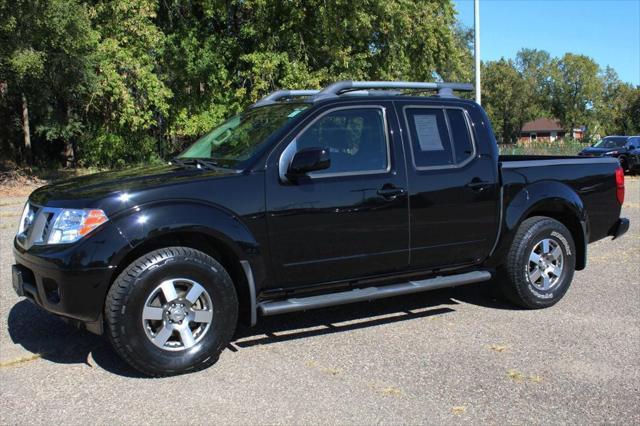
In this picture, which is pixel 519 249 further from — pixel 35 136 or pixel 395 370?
pixel 35 136

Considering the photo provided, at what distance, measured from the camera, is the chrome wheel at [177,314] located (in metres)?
4.14

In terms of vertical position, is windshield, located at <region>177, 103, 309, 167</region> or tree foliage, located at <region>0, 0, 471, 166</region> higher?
tree foliage, located at <region>0, 0, 471, 166</region>

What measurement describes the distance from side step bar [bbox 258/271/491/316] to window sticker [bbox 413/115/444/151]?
3.70 ft

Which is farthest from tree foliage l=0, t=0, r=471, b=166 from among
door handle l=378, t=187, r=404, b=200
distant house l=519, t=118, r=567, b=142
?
distant house l=519, t=118, r=567, b=142

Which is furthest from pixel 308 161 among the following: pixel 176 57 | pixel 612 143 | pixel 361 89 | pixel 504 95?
pixel 504 95

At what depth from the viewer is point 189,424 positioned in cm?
355

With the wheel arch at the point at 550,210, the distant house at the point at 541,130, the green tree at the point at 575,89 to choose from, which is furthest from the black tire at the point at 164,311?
the distant house at the point at 541,130

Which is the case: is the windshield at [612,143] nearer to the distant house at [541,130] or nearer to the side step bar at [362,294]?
the side step bar at [362,294]

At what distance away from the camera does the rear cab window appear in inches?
204

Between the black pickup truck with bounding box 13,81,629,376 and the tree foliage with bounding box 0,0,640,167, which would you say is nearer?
the black pickup truck with bounding box 13,81,629,376

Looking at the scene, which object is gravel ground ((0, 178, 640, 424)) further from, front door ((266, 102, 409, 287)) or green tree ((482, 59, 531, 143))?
green tree ((482, 59, 531, 143))

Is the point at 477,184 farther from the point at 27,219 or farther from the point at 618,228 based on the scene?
the point at 27,219

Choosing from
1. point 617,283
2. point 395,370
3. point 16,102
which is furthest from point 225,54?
point 395,370

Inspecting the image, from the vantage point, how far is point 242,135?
5094mm
